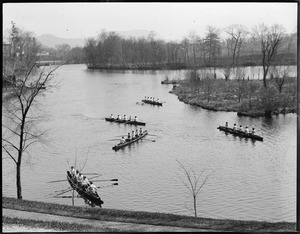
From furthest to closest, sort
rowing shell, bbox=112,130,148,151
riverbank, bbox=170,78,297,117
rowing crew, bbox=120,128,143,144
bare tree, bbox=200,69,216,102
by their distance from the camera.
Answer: bare tree, bbox=200,69,216,102, riverbank, bbox=170,78,297,117, rowing crew, bbox=120,128,143,144, rowing shell, bbox=112,130,148,151

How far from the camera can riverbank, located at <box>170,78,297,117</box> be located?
38.6 meters

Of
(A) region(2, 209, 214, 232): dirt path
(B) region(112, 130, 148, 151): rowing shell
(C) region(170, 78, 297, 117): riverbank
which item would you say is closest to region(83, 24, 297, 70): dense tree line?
(C) region(170, 78, 297, 117): riverbank

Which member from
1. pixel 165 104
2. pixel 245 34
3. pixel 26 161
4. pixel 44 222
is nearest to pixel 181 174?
pixel 26 161

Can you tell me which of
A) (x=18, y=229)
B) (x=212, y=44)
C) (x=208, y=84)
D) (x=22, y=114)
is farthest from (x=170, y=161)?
(x=212, y=44)

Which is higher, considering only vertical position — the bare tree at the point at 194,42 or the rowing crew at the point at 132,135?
the bare tree at the point at 194,42

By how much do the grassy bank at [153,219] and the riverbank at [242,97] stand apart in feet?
84.2

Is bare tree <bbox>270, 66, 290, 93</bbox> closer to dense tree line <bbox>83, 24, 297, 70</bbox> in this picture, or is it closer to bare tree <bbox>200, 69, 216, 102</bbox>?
dense tree line <bbox>83, 24, 297, 70</bbox>

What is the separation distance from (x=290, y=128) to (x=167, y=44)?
49776mm

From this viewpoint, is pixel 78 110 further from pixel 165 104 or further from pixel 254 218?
pixel 254 218

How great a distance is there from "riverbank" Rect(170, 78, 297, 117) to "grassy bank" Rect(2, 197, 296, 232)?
84.2 feet

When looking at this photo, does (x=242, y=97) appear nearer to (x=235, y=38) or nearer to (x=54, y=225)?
(x=235, y=38)

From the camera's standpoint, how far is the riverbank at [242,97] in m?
→ 38.6

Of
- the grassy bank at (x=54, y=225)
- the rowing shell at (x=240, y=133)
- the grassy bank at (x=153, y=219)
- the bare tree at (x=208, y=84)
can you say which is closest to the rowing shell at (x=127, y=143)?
the rowing shell at (x=240, y=133)

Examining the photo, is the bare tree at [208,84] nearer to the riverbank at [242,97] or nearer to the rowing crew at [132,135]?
the riverbank at [242,97]
